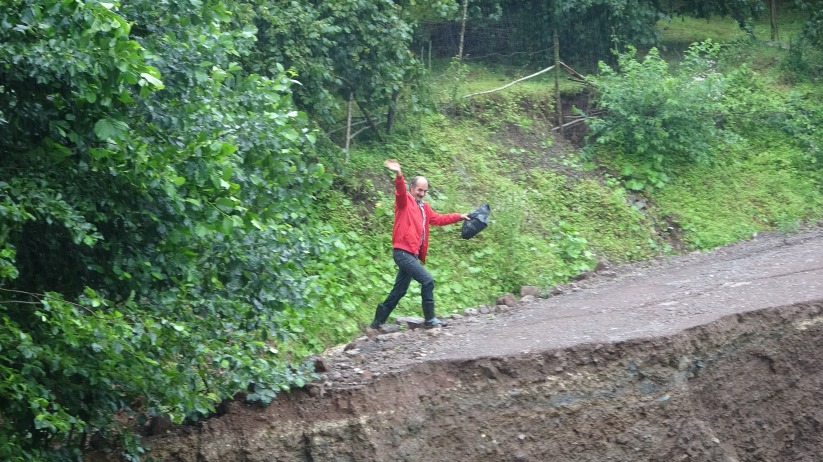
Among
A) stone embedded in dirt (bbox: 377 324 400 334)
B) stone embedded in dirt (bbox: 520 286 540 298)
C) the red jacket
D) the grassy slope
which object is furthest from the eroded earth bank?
the grassy slope

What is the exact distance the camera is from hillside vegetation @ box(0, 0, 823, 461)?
5648 mm

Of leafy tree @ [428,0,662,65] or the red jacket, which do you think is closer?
the red jacket

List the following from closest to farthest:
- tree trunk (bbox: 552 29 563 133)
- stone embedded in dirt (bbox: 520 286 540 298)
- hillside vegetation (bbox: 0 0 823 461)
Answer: hillside vegetation (bbox: 0 0 823 461) → stone embedded in dirt (bbox: 520 286 540 298) → tree trunk (bbox: 552 29 563 133)

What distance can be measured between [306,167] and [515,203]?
Result: 444cm

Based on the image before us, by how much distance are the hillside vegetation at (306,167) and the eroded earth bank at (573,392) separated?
16.6 inches

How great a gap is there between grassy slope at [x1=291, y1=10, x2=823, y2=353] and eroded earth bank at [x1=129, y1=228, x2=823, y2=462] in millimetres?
1533

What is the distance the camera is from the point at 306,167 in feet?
25.9

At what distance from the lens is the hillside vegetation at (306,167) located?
18.5 ft

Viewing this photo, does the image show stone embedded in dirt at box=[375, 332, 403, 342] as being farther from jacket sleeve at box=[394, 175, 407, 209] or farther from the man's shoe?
jacket sleeve at box=[394, 175, 407, 209]

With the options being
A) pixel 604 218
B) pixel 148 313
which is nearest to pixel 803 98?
pixel 604 218

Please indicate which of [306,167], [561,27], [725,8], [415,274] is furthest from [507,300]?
[725,8]

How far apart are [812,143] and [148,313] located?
443 inches

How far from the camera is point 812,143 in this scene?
1410 cm

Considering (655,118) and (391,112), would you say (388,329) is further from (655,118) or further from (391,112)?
(655,118)
